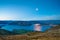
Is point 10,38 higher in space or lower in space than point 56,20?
lower

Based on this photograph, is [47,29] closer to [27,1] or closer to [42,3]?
[42,3]

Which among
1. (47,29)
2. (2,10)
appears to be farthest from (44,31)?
(2,10)

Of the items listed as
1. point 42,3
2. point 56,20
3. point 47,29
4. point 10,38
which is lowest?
point 10,38

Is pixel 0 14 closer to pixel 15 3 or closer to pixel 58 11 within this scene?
pixel 15 3

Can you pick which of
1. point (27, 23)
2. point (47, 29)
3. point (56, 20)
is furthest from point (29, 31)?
A: point (56, 20)

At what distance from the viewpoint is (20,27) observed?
2.20 meters

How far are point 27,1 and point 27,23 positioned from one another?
1.26ft

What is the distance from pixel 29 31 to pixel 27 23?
14 centimetres

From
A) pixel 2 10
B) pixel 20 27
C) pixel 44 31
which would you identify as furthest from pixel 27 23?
pixel 2 10

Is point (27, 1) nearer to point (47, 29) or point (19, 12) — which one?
point (19, 12)

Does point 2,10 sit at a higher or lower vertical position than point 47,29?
higher

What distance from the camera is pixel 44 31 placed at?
219 cm

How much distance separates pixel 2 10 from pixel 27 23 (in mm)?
487

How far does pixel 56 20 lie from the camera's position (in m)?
2.20
